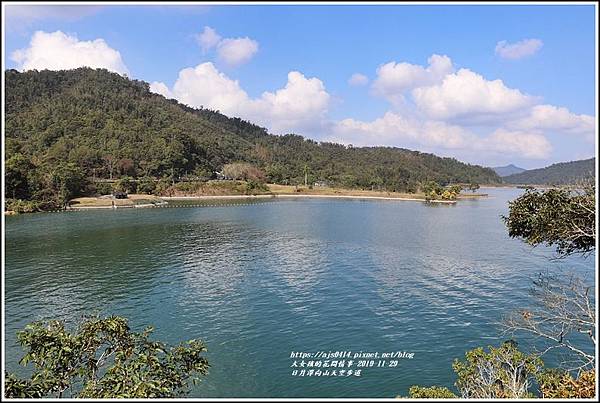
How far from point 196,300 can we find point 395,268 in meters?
13.1

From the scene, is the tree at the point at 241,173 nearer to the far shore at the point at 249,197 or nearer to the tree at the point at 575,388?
the far shore at the point at 249,197

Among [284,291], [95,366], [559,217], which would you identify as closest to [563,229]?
[559,217]

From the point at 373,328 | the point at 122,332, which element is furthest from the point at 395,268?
the point at 122,332

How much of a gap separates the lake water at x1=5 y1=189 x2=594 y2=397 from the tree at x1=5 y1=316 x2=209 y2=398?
4.81 meters

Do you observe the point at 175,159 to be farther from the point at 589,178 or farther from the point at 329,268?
the point at 589,178

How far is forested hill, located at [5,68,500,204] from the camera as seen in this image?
307 ft

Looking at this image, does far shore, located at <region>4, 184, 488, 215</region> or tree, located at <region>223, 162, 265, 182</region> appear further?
tree, located at <region>223, 162, 265, 182</region>

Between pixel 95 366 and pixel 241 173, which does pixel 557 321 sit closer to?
pixel 95 366

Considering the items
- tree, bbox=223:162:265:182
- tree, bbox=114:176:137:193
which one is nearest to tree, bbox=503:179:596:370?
tree, bbox=114:176:137:193

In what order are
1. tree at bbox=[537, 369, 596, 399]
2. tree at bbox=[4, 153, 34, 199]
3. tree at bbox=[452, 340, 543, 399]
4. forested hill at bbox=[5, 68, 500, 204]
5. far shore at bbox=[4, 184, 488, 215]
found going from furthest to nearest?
forested hill at bbox=[5, 68, 500, 204] < far shore at bbox=[4, 184, 488, 215] < tree at bbox=[4, 153, 34, 199] < tree at bbox=[452, 340, 543, 399] < tree at bbox=[537, 369, 596, 399]

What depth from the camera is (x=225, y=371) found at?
13.5 meters

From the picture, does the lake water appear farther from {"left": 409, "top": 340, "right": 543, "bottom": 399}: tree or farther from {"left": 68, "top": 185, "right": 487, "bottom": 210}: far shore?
{"left": 68, "top": 185, "right": 487, "bottom": 210}: far shore

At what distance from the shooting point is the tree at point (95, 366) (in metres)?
6.82

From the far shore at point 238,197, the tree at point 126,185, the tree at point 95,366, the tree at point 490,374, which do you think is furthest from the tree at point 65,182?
the tree at point 490,374
